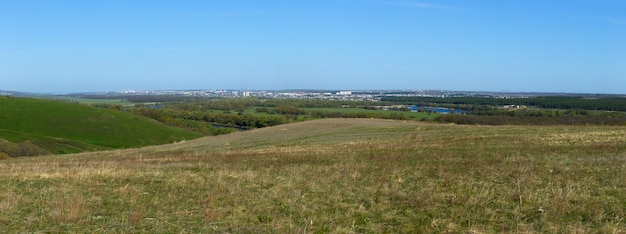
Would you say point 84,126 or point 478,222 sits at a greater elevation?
point 478,222

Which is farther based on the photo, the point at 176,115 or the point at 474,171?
the point at 176,115

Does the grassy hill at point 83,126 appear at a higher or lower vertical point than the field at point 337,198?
lower

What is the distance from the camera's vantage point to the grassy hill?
289 feet

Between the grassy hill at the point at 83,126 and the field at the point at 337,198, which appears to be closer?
the field at the point at 337,198

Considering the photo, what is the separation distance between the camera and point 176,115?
463 feet

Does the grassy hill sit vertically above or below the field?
below

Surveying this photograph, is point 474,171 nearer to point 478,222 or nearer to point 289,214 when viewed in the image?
point 478,222

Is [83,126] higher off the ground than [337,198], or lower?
lower

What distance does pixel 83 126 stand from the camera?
96.4m

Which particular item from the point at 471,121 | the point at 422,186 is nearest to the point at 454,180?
the point at 422,186

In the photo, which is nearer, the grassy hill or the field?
the field

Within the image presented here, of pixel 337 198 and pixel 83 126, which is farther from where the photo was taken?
pixel 83 126

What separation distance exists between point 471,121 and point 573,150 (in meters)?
49.5

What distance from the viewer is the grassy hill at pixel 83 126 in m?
88.0
